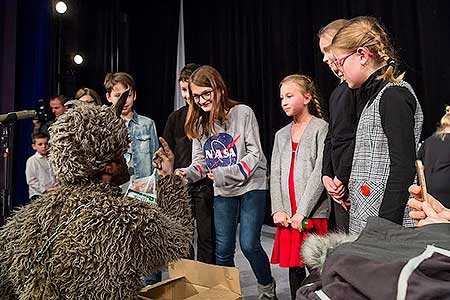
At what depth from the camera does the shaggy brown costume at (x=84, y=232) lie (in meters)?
1.04

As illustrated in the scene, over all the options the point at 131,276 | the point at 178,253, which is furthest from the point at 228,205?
the point at 131,276

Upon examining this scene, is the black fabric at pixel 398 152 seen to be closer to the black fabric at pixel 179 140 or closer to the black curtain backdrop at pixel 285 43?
the black fabric at pixel 179 140

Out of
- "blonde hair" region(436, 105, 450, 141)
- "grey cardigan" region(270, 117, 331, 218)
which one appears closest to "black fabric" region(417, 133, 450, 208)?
"blonde hair" region(436, 105, 450, 141)

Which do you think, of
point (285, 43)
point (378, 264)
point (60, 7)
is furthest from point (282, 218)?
point (60, 7)

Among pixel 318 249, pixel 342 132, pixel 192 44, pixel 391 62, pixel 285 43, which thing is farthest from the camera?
pixel 192 44

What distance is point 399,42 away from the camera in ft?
9.35

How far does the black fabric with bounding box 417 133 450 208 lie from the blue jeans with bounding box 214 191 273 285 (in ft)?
2.25

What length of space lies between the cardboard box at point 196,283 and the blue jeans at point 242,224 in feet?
1.81

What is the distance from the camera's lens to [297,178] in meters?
1.89

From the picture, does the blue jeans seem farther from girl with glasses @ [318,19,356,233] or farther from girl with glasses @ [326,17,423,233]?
girl with glasses @ [326,17,423,233]

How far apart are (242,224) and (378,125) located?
87 cm

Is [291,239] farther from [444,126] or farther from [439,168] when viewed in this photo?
[444,126]

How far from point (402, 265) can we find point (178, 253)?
2.48 ft

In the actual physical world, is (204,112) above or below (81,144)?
above
